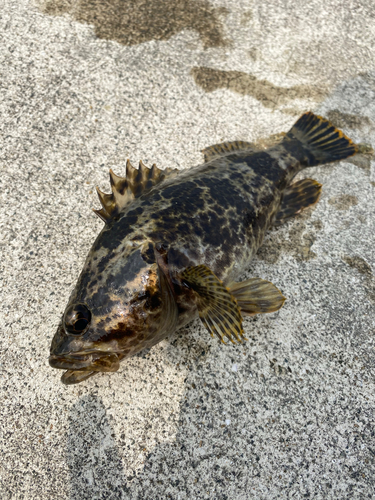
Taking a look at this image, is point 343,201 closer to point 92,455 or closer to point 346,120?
point 346,120

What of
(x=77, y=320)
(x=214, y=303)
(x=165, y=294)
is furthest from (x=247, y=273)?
(x=77, y=320)

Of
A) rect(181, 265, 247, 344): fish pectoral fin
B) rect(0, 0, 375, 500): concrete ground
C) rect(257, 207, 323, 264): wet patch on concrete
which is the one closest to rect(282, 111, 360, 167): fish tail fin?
rect(0, 0, 375, 500): concrete ground

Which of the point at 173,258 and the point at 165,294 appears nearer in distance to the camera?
the point at 165,294

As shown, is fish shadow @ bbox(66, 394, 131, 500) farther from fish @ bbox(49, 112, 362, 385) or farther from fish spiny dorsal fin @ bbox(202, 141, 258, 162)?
fish spiny dorsal fin @ bbox(202, 141, 258, 162)

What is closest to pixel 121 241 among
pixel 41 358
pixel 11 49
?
pixel 41 358

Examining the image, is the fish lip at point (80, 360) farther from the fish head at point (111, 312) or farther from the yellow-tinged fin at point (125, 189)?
the yellow-tinged fin at point (125, 189)
